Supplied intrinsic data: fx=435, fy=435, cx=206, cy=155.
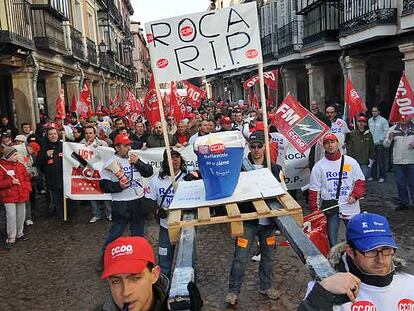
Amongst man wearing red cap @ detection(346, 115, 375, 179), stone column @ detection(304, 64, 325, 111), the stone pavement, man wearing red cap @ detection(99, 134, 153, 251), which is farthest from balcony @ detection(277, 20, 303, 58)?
man wearing red cap @ detection(99, 134, 153, 251)

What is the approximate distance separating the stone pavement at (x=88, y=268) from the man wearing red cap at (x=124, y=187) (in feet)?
2.70

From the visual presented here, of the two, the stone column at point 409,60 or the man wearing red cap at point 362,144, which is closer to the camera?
the man wearing red cap at point 362,144

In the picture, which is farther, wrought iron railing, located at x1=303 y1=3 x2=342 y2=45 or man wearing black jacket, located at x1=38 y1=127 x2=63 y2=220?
wrought iron railing, located at x1=303 y1=3 x2=342 y2=45

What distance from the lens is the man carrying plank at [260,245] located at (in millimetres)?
4457

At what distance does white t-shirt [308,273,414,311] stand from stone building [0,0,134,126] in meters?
11.7

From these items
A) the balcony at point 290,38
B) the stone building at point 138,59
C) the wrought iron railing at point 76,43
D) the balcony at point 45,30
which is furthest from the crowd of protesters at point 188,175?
the stone building at point 138,59

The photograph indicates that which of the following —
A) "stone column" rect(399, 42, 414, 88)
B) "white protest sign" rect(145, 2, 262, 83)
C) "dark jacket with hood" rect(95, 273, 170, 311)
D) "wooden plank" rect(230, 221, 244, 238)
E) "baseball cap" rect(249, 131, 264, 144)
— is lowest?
"dark jacket with hood" rect(95, 273, 170, 311)

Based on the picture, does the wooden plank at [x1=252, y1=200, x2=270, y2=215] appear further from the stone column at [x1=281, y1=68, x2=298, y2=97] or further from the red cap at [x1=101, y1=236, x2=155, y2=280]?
the stone column at [x1=281, y1=68, x2=298, y2=97]

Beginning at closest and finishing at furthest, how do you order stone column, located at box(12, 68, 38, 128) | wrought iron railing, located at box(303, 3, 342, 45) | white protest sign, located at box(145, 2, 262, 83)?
white protest sign, located at box(145, 2, 262, 83) < stone column, located at box(12, 68, 38, 128) < wrought iron railing, located at box(303, 3, 342, 45)

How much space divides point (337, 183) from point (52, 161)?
18.5 feet

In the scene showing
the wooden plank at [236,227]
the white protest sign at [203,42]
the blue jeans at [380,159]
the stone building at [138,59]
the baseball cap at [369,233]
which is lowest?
the blue jeans at [380,159]

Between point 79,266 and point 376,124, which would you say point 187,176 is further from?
point 376,124

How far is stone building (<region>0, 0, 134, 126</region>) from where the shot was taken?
13.1 metres

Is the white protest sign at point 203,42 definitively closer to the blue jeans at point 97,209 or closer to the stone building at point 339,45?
the blue jeans at point 97,209
